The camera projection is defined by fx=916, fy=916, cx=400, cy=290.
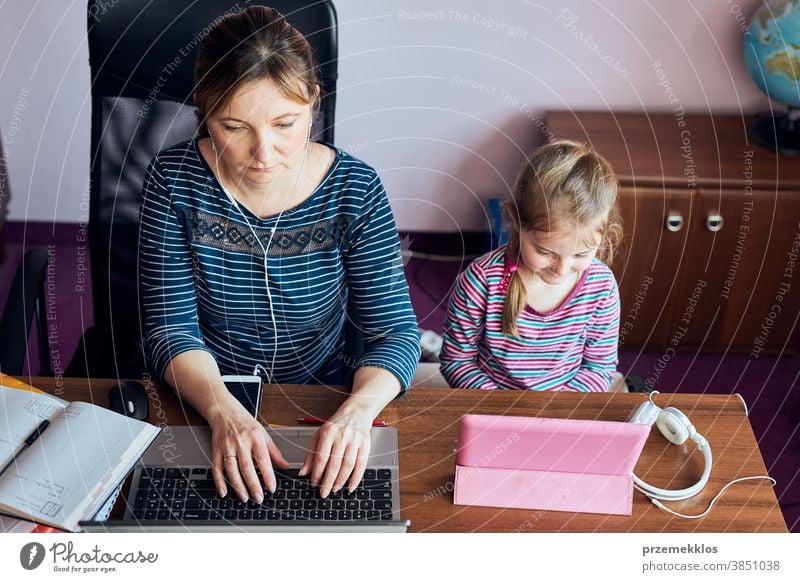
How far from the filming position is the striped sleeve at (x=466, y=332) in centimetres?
152

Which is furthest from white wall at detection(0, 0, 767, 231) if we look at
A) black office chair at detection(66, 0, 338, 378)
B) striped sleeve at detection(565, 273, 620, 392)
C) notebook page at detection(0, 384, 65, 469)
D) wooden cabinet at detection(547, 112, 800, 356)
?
notebook page at detection(0, 384, 65, 469)

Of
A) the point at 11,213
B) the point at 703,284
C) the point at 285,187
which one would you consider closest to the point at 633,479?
the point at 285,187

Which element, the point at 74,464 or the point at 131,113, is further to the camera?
the point at 131,113

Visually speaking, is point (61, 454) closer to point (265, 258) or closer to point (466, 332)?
point (265, 258)

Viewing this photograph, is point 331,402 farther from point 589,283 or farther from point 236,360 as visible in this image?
point 589,283

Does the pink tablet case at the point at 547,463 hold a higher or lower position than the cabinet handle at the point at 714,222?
lower

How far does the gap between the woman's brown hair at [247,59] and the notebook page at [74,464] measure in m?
0.46

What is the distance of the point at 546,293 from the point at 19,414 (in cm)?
84

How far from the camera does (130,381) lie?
4.37 ft

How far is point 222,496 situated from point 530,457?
1.29 ft

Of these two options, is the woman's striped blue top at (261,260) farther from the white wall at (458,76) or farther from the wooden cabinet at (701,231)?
the white wall at (458,76)

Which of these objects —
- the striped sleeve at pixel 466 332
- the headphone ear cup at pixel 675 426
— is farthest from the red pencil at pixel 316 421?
the headphone ear cup at pixel 675 426

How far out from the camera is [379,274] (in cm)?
146

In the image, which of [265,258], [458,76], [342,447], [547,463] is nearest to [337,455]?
[342,447]
